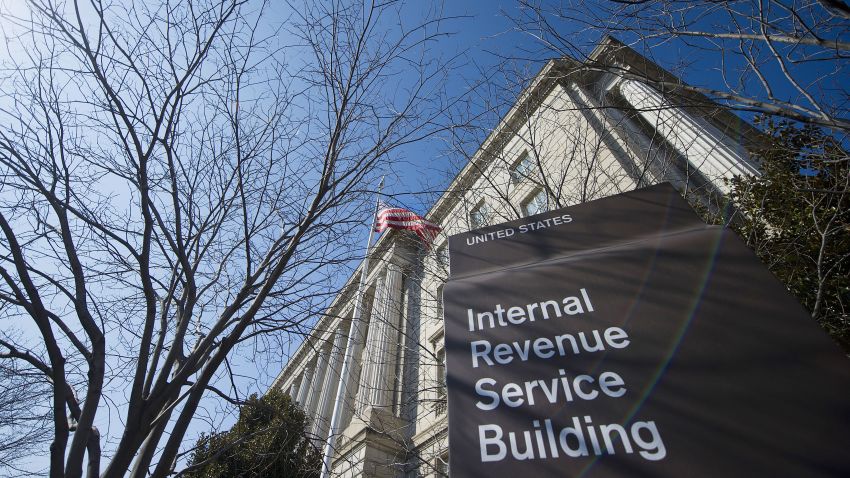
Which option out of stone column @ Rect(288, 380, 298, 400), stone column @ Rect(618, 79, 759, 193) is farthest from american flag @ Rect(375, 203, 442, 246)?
stone column @ Rect(288, 380, 298, 400)

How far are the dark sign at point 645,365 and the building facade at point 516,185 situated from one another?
386cm

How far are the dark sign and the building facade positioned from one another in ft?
12.7

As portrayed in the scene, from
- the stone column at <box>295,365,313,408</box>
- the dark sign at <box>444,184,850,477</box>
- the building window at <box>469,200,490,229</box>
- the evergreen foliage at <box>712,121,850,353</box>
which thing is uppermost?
the stone column at <box>295,365,313,408</box>

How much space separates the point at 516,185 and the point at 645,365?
8.50m

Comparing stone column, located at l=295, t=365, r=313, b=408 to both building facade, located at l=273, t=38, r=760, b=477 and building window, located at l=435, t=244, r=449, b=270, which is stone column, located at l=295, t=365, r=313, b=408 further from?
building window, located at l=435, t=244, r=449, b=270

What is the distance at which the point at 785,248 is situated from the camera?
5871 millimetres

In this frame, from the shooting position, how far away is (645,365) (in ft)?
4.05

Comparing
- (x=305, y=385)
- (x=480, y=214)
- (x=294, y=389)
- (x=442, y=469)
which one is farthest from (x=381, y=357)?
(x=294, y=389)

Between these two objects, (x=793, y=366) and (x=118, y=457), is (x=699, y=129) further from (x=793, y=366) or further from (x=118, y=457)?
(x=118, y=457)

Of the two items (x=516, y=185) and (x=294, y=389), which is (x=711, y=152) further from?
(x=294, y=389)

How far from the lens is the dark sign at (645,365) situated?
39.2 inches

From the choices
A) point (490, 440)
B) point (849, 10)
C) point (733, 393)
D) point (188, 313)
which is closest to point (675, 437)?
point (733, 393)

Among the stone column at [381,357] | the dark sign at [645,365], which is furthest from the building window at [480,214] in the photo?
the dark sign at [645,365]

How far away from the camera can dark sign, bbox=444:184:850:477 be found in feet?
3.26
